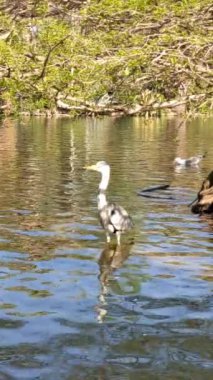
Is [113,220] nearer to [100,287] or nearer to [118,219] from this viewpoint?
[118,219]

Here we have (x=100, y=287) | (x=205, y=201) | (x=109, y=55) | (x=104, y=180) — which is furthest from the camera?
(x=205, y=201)

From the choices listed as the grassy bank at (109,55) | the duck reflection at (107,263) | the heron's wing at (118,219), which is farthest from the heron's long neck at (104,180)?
the grassy bank at (109,55)

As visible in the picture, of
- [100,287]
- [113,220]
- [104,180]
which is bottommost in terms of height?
[100,287]

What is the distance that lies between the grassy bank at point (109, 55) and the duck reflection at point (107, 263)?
3238mm

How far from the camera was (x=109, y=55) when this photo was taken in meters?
12.1

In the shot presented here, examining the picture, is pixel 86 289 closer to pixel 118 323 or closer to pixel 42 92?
pixel 118 323

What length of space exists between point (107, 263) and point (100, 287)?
2118 millimetres

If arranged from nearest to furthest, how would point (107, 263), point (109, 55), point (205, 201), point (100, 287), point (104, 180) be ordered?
point (109, 55)
point (100, 287)
point (107, 263)
point (104, 180)
point (205, 201)

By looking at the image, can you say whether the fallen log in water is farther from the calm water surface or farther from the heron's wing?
the heron's wing

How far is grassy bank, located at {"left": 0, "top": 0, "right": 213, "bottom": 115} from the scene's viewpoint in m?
11.4

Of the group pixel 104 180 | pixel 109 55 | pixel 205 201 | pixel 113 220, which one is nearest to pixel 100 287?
pixel 109 55

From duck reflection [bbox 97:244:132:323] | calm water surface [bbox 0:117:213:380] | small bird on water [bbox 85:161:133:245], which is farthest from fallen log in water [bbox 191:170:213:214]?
duck reflection [bbox 97:244:132:323]

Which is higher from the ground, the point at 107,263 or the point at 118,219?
the point at 118,219

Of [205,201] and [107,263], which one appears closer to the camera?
[107,263]
